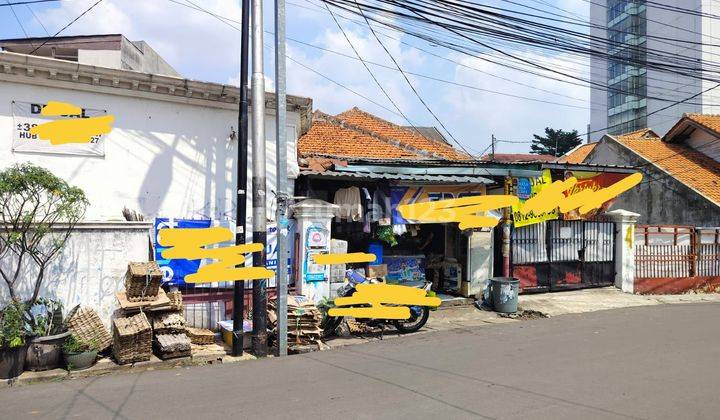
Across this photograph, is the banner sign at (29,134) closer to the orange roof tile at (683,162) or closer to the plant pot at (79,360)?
the plant pot at (79,360)

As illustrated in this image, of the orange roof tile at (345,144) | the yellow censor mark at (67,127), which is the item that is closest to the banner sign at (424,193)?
the orange roof tile at (345,144)

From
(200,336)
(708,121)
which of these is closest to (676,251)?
(708,121)

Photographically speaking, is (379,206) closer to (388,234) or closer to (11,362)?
(388,234)

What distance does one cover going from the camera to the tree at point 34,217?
6.84 metres

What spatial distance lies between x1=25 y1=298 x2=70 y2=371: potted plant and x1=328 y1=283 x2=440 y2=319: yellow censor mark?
416 centimetres

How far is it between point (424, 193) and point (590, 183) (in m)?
5.98

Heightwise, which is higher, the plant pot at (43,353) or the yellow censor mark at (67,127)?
the yellow censor mark at (67,127)

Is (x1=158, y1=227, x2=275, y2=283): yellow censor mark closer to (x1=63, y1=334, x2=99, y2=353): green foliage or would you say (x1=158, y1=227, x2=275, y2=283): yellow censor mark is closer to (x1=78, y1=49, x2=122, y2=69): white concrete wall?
(x1=63, y1=334, x2=99, y2=353): green foliage

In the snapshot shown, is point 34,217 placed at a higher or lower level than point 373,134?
lower

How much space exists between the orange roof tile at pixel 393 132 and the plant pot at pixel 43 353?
1317 centimetres

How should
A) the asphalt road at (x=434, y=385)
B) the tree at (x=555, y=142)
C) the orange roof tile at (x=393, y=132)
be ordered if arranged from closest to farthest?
1. the asphalt road at (x=434, y=385)
2. the orange roof tile at (x=393, y=132)
3. the tree at (x=555, y=142)

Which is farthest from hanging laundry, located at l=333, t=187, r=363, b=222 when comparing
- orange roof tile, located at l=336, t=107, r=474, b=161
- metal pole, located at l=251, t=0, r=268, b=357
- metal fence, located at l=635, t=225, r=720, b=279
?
metal fence, located at l=635, t=225, r=720, b=279

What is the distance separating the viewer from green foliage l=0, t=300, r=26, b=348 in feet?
21.5

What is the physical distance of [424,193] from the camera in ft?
39.8
